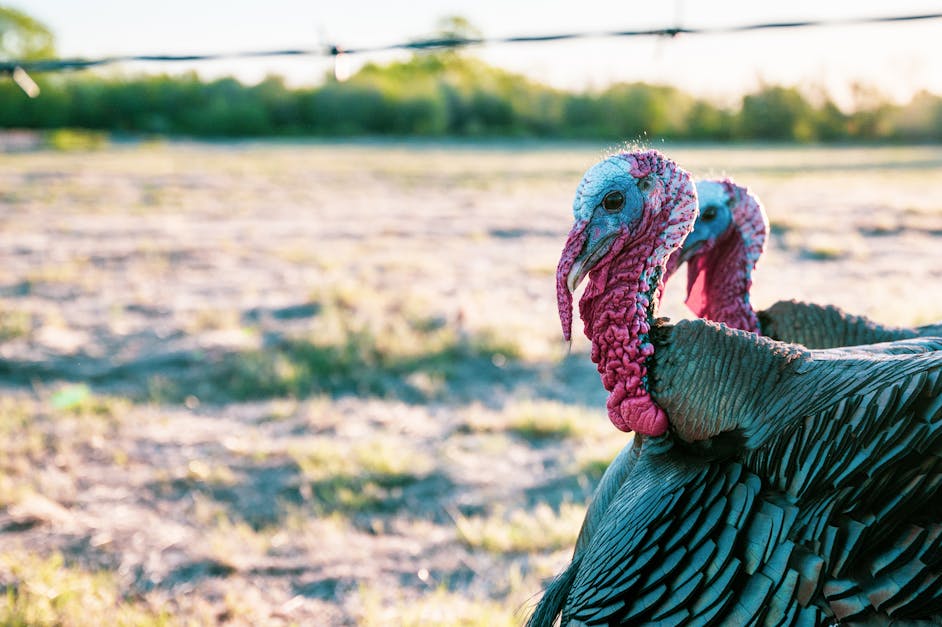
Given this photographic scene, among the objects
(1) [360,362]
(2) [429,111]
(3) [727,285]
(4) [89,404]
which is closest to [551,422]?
(1) [360,362]

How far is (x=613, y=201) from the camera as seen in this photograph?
6.65 ft

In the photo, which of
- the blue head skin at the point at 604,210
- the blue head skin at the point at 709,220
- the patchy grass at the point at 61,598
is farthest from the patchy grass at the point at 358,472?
the blue head skin at the point at 604,210

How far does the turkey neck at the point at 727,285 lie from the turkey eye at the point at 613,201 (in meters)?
0.74

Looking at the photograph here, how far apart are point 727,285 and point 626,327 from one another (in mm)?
799

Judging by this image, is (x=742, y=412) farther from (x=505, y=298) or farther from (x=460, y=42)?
(x=505, y=298)

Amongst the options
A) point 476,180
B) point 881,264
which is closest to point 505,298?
point 881,264

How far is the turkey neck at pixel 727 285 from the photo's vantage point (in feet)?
8.45

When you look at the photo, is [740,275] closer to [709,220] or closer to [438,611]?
[709,220]

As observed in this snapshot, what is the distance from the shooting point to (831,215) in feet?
48.2

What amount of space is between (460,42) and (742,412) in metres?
1.71

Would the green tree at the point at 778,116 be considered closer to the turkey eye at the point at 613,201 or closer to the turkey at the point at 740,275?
the turkey at the point at 740,275

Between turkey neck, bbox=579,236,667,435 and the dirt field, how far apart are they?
0.90m

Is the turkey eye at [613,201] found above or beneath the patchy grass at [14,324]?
above

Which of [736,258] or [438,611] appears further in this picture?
[438,611]
